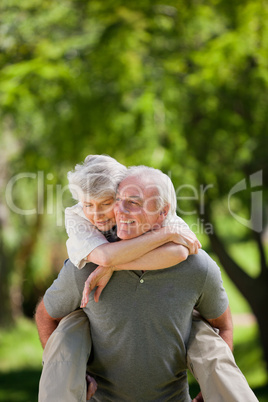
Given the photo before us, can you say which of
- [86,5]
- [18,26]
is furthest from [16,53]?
[86,5]

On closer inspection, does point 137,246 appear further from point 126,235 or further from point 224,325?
point 224,325

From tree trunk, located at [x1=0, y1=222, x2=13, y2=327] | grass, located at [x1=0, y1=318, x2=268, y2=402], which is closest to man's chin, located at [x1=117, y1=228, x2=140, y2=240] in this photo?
grass, located at [x1=0, y1=318, x2=268, y2=402]

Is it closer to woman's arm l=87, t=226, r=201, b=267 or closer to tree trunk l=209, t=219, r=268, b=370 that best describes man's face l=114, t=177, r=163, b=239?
woman's arm l=87, t=226, r=201, b=267

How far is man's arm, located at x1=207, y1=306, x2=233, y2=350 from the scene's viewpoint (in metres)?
1.62

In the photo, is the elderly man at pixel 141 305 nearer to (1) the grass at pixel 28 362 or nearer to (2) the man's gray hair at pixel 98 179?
(2) the man's gray hair at pixel 98 179

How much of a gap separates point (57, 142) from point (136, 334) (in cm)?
390

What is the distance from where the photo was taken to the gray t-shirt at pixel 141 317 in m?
1.49

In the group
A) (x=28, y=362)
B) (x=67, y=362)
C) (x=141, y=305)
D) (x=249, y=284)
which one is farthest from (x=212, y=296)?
(x=28, y=362)

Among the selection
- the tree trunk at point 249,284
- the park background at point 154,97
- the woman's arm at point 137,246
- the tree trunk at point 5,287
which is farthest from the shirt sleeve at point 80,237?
the tree trunk at point 5,287

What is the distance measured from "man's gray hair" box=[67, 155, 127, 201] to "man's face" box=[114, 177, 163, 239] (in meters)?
0.04

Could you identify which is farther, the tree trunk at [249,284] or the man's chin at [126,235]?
the tree trunk at [249,284]

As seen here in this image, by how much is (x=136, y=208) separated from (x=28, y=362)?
628 cm

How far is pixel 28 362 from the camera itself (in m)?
7.24

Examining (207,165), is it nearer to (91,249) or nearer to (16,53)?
(16,53)
